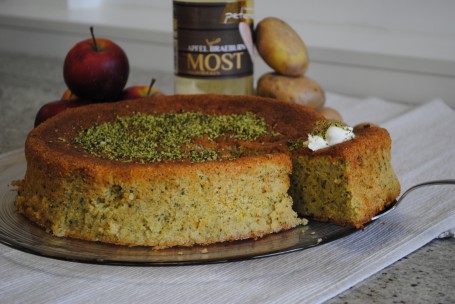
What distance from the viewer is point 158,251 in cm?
113

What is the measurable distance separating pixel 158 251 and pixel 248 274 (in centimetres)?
14

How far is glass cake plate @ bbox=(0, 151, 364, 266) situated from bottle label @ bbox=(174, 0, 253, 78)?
0.63 metres

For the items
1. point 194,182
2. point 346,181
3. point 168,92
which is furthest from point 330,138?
point 168,92

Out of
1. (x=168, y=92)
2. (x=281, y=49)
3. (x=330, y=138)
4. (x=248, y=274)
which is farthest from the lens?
(x=168, y=92)

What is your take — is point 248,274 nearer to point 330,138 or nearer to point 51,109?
point 330,138

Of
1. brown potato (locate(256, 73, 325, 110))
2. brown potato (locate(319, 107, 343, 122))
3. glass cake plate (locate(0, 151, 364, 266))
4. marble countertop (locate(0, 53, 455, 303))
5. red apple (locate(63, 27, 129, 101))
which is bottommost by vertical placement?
marble countertop (locate(0, 53, 455, 303))

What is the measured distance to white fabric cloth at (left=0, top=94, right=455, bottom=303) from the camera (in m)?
1.05

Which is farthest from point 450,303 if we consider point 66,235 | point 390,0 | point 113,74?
point 390,0

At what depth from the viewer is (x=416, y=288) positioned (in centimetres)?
110

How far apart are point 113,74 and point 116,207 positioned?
2.16 feet

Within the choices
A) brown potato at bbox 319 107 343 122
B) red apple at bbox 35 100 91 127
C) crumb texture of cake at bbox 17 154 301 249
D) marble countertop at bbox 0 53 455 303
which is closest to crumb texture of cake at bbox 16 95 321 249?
crumb texture of cake at bbox 17 154 301 249

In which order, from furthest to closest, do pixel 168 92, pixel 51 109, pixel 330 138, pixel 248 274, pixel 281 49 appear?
pixel 168 92 → pixel 281 49 → pixel 51 109 → pixel 330 138 → pixel 248 274

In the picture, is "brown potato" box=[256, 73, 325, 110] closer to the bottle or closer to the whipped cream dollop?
the bottle

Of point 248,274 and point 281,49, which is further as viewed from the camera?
point 281,49
